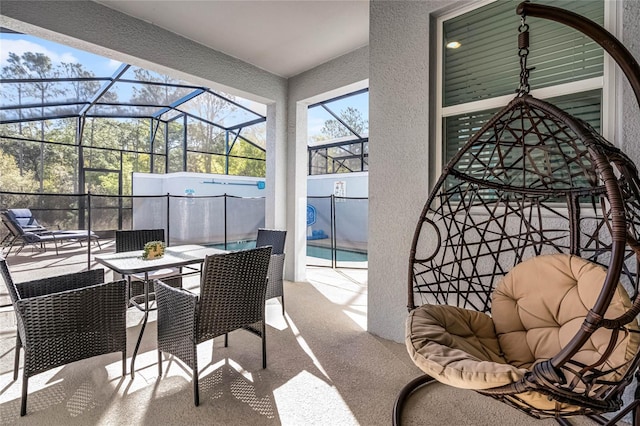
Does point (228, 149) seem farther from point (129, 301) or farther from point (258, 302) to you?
point (258, 302)

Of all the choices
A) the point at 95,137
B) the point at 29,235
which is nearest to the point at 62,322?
the point at 29,235

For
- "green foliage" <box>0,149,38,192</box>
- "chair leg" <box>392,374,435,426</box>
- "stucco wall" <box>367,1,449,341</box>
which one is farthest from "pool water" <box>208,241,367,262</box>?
"chair leg" <box>392,374,435,426</box>

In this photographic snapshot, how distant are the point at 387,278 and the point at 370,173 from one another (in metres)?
0.98

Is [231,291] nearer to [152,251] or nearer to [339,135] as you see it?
[152,251]

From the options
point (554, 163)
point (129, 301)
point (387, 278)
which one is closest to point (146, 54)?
point (129, 301)

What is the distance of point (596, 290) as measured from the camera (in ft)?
4.75

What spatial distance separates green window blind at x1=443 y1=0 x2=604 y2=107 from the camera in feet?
6.53

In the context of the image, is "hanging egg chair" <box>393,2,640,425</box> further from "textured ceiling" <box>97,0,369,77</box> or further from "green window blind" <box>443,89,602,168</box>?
"textured ceiling" <box>97,0,369,77</box>

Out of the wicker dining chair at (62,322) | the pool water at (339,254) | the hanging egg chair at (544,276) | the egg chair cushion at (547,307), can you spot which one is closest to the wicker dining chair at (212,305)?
the wicker dining chair at (62,322)

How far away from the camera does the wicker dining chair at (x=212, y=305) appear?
1.92m

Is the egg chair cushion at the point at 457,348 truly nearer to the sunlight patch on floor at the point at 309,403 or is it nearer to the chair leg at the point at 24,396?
the sunlight patch on floor at the point at 309,403

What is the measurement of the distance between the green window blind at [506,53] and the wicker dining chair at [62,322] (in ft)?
9.40

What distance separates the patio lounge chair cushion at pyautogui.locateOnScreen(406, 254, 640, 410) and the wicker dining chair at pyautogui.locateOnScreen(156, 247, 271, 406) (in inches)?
43.7

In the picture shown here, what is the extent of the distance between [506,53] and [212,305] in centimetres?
270
